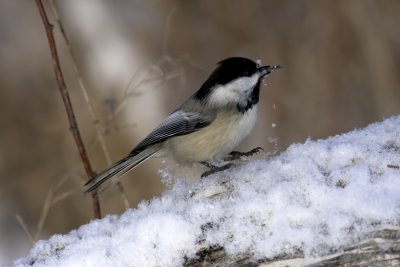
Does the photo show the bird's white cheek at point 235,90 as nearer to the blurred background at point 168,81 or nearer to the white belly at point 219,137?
the white belly at point 219,137

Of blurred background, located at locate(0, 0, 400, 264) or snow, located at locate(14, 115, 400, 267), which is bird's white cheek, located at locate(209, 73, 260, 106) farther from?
blurred background, located at locate(0, 0, 400, 264)

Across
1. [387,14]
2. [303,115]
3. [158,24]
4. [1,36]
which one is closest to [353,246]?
[303,115]

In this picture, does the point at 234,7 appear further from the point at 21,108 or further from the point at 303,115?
the point at 21,108

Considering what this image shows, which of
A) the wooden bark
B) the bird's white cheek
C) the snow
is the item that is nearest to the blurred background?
the bird's white cheek

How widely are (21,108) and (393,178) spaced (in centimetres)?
442

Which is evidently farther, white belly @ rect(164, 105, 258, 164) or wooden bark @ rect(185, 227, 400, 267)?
white belly @ rect(164, 105, 258, 164)

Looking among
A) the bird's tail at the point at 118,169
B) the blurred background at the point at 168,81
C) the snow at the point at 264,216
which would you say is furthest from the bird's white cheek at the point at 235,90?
the blurred background at the point at 168,81

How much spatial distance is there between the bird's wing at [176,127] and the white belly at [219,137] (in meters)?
0.04

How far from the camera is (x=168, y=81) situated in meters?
5.54

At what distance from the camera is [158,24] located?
5949mm

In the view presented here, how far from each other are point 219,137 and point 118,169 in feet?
1.56

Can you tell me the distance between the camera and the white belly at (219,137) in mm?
2650

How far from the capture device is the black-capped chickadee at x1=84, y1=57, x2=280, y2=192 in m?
2.66

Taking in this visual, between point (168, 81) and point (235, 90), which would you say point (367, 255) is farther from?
point (168, 81)
